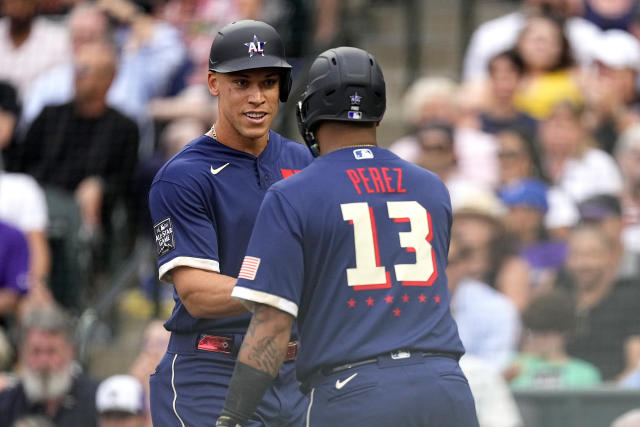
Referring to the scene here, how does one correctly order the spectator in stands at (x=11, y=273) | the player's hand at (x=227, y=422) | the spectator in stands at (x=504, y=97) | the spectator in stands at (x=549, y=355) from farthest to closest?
the spectator in stands at (x=504, y=97)
the spectator in stands at (x=11, y=273)
the spectator in stands at (x=549, y=355)
the player's hand at (x=227, y=422)

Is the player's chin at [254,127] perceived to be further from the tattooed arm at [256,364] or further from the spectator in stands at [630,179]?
the spectator in stands at [630,179]

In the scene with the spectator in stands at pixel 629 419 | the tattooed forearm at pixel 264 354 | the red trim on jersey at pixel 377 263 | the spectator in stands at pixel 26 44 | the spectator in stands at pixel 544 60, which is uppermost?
the spectator in stands at pixel 26 44

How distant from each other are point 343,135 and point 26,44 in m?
6.38

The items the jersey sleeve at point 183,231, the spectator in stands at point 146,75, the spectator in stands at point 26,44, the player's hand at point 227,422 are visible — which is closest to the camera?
the player's hand at point 227,422

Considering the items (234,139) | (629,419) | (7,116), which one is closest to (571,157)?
(629,419)

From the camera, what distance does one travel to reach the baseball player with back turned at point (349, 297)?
3.73 metres

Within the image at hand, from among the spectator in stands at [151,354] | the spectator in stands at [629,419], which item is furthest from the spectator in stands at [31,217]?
the spectator in stands at [629,419]

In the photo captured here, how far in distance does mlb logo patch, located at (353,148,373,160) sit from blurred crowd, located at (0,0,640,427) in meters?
2.80

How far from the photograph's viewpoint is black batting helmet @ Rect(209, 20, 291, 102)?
13.4 ft

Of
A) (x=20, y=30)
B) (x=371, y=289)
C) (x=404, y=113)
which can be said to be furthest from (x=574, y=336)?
(x=20, y=30)

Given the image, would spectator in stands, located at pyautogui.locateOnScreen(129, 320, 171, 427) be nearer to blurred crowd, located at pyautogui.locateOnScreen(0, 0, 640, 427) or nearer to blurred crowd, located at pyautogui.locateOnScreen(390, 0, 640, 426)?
blurred crowd, located at pyautogui.locateOnScreen(0, 0, 640, 427)

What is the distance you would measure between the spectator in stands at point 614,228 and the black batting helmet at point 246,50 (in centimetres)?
378

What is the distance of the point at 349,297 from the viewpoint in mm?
3756

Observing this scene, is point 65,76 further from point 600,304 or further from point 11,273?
point 600,304
